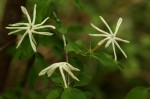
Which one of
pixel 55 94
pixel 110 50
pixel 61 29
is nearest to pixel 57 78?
pixel 55 94

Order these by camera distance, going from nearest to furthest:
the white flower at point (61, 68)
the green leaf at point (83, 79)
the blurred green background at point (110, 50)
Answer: the white flower at point (61, 68)
the green leaf at point (83, 79)
the blurred green background at point (110, 50)

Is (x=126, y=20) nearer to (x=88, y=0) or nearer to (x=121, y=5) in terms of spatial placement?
(x=121, y=5)

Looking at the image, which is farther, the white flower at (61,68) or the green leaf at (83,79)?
the green leaf at (83,79)

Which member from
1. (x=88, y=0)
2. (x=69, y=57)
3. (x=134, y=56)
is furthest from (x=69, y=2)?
(x=69, y=57)

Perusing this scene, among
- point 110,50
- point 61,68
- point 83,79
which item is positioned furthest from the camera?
point 110,50

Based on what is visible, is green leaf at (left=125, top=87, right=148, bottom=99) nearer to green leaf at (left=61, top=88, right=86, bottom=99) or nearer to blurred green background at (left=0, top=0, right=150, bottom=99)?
green leaf at (left=61, top=88, right=86, bottom=99)

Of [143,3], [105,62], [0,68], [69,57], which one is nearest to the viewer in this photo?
[105,62]

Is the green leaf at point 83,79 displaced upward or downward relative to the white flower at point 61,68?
downward

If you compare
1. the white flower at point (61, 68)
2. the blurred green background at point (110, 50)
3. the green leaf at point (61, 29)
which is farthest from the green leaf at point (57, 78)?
the blurred green background at point (110, 50)

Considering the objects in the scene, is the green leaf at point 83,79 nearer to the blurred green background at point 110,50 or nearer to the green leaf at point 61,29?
the green leaf at point 61,29

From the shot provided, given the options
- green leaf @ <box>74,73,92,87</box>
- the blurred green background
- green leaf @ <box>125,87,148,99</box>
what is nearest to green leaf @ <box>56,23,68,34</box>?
green leaf @ <box>74,73,92,87</box>

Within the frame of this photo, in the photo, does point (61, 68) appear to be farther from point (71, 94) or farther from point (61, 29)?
point (61, 29)
